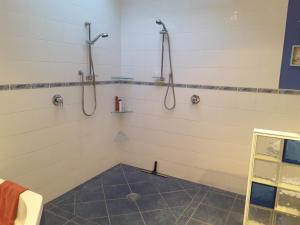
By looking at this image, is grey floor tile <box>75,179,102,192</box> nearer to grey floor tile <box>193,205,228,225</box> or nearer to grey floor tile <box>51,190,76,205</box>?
grey floor tile <box>51,190,76,205</box>

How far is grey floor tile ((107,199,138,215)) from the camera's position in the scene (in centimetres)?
246

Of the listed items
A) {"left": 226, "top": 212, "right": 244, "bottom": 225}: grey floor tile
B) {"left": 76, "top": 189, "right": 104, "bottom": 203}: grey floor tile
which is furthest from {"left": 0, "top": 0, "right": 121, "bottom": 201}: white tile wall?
{"left": 226, "top": 212, "right": 244, "bottom": 225}: grey floor tile

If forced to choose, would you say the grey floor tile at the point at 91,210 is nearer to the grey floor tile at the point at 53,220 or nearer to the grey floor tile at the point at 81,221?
the grey floor tile at the point at 81,221

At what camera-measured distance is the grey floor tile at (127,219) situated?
2.29m

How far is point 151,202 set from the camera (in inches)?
105

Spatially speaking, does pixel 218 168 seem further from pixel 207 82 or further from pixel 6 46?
pixel 6 46

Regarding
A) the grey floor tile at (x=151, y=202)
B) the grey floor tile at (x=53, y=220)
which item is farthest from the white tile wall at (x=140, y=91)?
the grey floor tile at (x=151, y=202)

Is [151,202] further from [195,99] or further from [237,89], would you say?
[237,89]

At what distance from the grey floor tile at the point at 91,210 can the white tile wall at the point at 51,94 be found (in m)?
0.37

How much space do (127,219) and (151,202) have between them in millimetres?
396

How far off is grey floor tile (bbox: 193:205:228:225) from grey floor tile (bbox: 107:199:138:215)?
654 millimetres

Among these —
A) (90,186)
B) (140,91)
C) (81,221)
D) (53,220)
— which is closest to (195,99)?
(140,91)

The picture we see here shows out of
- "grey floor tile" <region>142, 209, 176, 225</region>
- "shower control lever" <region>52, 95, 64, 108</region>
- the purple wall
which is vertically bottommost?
"grey floor tile" <region>142, 209, 176, 225</region>

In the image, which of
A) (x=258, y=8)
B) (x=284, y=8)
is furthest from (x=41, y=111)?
(x=284, y=8)
